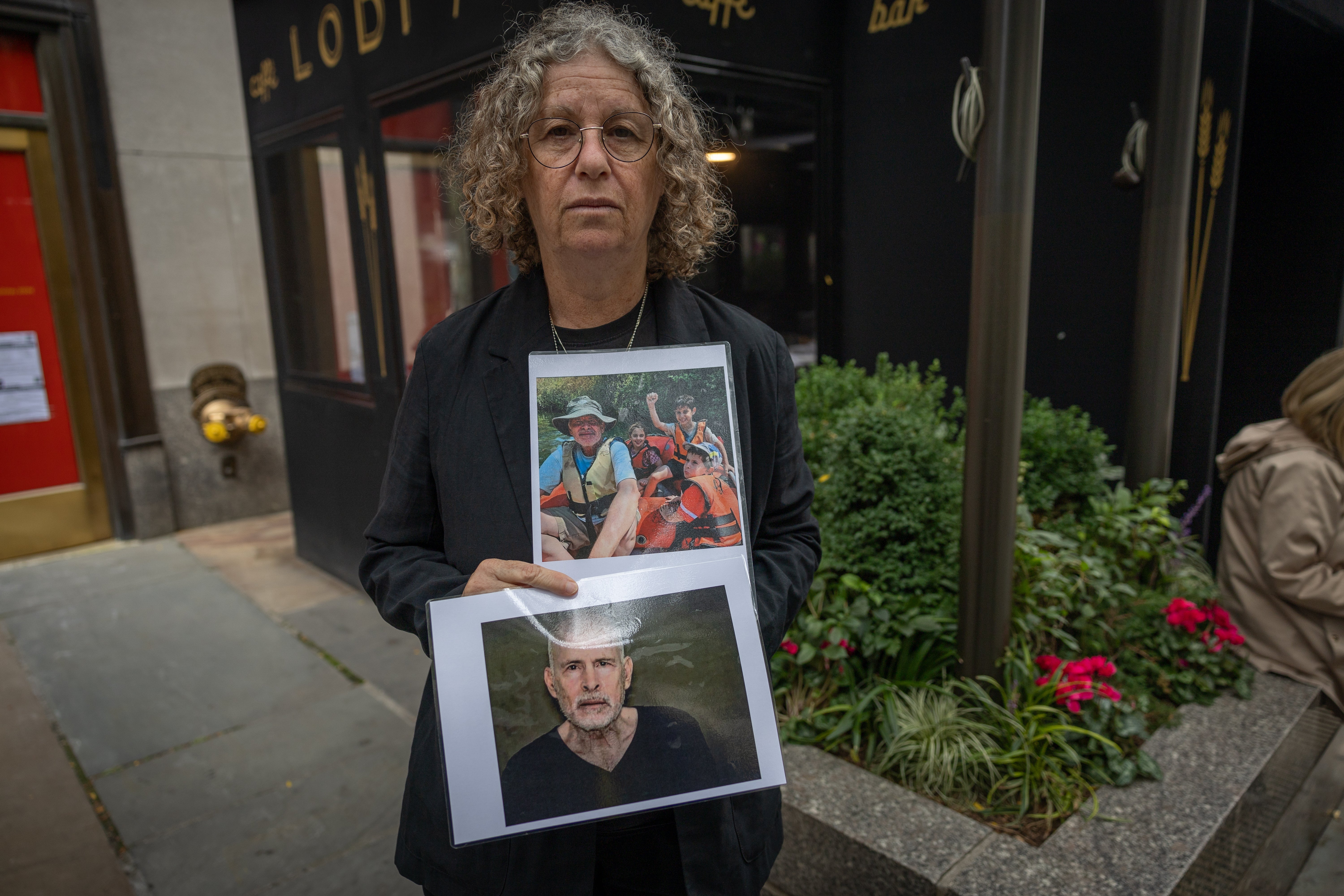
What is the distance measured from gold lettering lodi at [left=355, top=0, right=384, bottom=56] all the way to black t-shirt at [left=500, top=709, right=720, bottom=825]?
4.24 m

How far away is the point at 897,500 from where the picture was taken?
310 centimetres

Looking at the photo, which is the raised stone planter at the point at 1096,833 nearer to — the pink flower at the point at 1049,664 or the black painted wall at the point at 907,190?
the pink flower at the point at 1049,664

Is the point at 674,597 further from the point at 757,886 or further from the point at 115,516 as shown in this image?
the point at 115,516

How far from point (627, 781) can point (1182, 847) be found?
1.99m

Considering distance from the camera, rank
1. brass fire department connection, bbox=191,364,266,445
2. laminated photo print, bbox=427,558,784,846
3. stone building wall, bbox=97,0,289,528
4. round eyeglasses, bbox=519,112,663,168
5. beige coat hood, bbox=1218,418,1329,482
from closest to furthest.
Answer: laminated photo print, bbox=427,558,784,846
round eyeglasses, bbox=519,112,663,168
beige coat hood, bbox=1218,418,1329,482
stone building wall, bbox=97,0,289,528
brass fire department connection, bbox=191,364,266,445

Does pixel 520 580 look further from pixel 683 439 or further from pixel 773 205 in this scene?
pixel 773 205

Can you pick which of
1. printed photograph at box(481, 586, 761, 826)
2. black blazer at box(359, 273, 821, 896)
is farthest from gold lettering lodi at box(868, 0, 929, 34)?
printed photograph at box(481, 586, 761, 826)

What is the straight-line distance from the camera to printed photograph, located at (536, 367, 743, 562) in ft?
3.79

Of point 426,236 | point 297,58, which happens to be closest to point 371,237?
point 426,236

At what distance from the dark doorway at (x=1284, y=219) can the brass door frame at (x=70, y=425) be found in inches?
295

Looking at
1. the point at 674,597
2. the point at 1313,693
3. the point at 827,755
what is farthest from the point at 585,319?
the point at 1313,693

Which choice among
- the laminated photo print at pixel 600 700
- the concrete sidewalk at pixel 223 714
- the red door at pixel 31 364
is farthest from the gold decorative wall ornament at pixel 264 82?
the laminated photo print at pixel 600 700

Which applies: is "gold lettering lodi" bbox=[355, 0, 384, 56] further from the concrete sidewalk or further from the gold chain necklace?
the gold chain necklace

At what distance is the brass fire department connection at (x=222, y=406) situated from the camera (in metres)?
6.53
